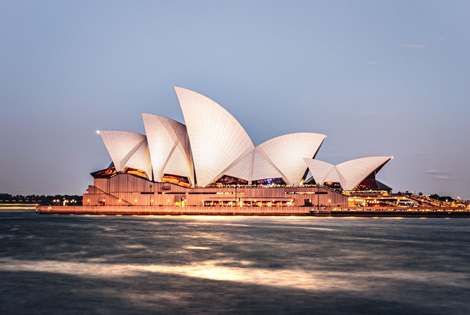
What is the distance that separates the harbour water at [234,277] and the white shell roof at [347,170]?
2143 inches

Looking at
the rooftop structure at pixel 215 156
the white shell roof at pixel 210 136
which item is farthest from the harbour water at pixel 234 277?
the rooftop structure at pixel 215 156

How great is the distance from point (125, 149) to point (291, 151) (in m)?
31.4

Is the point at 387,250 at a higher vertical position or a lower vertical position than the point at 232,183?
lower

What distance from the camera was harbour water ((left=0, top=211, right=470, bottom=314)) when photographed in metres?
15.6

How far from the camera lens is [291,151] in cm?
9138

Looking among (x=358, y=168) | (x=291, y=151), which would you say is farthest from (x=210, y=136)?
(x=358, y=168)

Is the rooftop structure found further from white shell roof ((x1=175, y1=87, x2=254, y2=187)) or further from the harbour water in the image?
the harbour water

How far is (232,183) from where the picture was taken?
308 ft

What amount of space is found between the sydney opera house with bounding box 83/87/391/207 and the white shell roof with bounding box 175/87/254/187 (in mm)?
175

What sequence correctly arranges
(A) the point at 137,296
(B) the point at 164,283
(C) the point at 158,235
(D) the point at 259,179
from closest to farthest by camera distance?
(A) the point at 137,296 < (B) the point at 164,283 < (C) the point at 158,235 < (D) the point at 259,179

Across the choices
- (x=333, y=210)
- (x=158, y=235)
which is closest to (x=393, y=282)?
(x=158, y=235)

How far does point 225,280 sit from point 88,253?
13.1 meters

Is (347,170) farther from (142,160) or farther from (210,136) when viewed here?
(142,160)

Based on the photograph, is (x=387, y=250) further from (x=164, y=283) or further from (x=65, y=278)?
(x=65, y=278)
